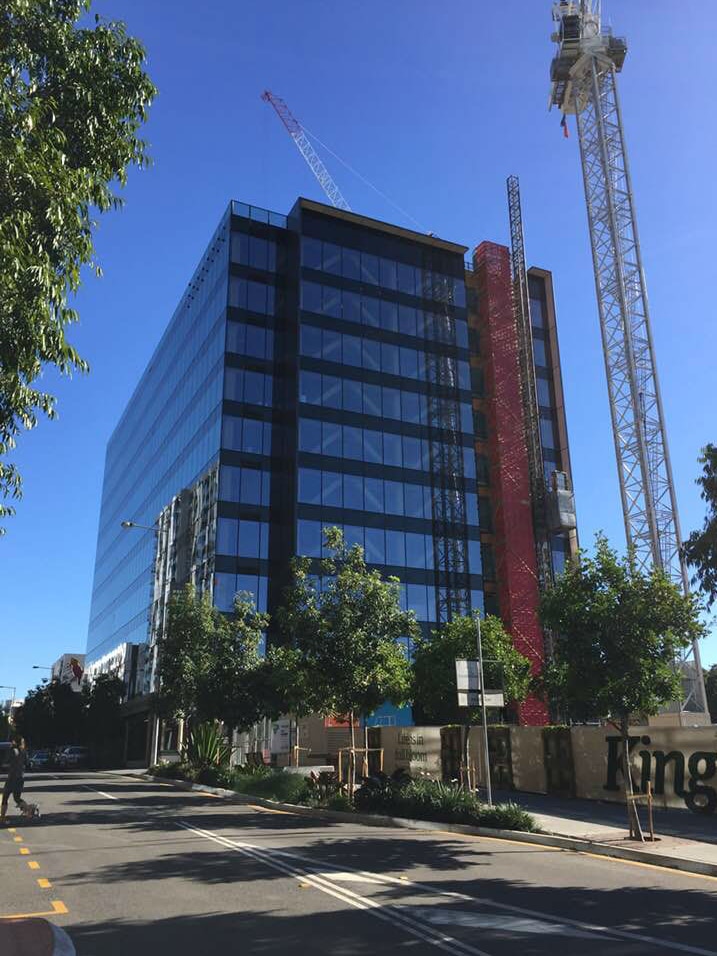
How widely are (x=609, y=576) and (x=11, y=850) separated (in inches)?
477

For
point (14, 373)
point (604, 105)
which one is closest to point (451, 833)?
point (14, 373)

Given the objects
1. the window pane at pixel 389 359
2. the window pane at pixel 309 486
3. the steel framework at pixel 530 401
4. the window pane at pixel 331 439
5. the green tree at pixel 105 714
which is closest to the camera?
the window pane at pixel 309 486

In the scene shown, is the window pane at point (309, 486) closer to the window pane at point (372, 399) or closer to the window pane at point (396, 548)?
the window pane at point (396, 548)

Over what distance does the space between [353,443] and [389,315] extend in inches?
459

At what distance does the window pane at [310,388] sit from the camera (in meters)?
52.4

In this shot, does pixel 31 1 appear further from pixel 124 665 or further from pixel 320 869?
pixel 124 665

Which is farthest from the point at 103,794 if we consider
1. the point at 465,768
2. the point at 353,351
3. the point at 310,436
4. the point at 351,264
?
the point at 351,264

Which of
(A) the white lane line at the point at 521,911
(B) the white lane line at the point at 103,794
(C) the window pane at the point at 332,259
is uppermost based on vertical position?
(C) the window pane at the point at 332,259

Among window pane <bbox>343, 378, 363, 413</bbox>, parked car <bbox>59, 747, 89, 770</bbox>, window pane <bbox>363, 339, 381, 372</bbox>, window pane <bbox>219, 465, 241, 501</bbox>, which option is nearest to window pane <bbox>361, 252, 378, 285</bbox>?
window pane <bbox>363, 339, 381, 372</bbox>

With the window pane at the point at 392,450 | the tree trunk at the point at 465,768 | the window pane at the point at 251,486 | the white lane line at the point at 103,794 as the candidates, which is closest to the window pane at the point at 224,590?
the window pane at the point at 251,486

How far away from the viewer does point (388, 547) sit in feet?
171

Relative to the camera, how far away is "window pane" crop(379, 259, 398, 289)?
59.2 metres

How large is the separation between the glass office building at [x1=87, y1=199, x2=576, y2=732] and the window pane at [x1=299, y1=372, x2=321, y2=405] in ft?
0.32

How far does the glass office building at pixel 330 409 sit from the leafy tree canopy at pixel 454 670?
19.1 metres
